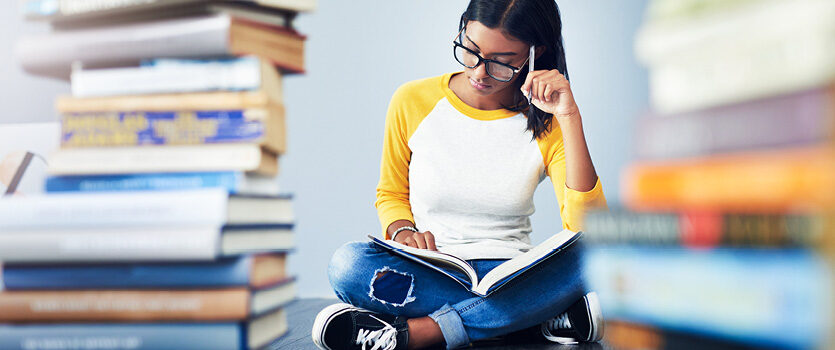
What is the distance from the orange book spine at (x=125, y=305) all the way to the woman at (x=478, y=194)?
0.54 meters

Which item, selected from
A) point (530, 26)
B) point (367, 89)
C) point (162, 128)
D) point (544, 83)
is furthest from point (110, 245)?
point (367, 89)

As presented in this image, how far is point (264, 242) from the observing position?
76cm

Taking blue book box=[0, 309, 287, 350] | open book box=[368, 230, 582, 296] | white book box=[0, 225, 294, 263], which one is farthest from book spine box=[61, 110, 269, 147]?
open book box=[368, 230, 582, 296]

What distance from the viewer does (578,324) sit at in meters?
1.39

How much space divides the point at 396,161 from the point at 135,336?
95 centimetres

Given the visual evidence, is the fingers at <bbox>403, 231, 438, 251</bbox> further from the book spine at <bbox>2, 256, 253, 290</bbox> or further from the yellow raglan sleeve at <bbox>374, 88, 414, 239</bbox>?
the book spine at <bbox>2, 256, 253, 290</bbox>

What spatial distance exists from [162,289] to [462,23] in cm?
101

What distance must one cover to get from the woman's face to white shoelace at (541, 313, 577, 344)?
0.54m

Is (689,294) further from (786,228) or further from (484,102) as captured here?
(484,102)

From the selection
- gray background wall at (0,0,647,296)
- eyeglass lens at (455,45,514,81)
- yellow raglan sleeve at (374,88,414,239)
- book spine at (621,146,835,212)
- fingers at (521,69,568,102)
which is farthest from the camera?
gray background wall at (0,0,647,296)

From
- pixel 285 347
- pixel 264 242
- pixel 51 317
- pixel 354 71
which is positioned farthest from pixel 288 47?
pixel 354 71

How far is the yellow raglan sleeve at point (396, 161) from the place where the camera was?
1586 millimetres

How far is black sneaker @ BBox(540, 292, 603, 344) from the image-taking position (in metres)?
1.37

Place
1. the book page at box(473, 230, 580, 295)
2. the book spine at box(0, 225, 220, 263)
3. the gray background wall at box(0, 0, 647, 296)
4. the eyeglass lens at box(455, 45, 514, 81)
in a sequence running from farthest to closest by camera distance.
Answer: the gray background wall at box(0, 0, 647, 296)
the eyeglass lens at box(455, 45, 514, 81)
the book page at box(473, 230, 580, 295)
the book spine at box(0, 225, 220, 263)
